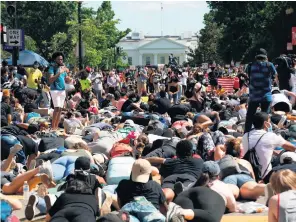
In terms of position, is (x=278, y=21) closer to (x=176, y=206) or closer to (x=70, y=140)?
(x=70, y=140)

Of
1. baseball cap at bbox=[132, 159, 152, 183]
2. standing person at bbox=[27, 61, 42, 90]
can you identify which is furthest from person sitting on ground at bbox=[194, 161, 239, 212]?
standing person at bbox=[27, 61, 42, 90]

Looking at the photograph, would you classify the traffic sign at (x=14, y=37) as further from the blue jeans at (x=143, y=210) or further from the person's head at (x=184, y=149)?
the blue jeans at (x=143, y=210)

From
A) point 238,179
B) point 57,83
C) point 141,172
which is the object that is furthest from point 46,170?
point 57,83

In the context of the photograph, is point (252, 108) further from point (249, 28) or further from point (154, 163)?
point (249, 28)

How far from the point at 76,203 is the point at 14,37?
16.4 metres

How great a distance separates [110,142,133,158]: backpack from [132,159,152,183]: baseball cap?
3134 mm

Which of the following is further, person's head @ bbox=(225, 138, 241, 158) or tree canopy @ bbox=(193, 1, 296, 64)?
tree canopy @ bbox=(193, 1, 296, 64)

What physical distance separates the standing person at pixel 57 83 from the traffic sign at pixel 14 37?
24.3 ft

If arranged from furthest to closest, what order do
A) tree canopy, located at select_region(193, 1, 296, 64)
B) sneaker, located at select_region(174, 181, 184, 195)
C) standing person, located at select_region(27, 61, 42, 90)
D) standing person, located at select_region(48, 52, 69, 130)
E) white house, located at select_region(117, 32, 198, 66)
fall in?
white house, located at select_region(117, 32, 198, 66)
tree canopy, located at select_region(193, 1, 296, 64)
standing person, located at select_region(27, 61, 42, 90)
standing person, located at select_region(48, 52, 69, 130)
sneaker, located at select_region(174, 181, 184, 195)

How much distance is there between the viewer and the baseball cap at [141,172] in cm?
803

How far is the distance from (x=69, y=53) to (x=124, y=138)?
53496mm

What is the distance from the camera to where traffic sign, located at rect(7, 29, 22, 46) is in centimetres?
2285

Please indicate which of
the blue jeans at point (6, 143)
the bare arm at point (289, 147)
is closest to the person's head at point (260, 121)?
the bare arm at point (289, 147)

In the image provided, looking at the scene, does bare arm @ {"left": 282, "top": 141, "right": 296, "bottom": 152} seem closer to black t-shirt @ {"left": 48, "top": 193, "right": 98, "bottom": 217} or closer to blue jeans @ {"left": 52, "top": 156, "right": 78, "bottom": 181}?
blue jeans @ {"left": 52, "top": 156, "right": 78, "bottom": 181}
